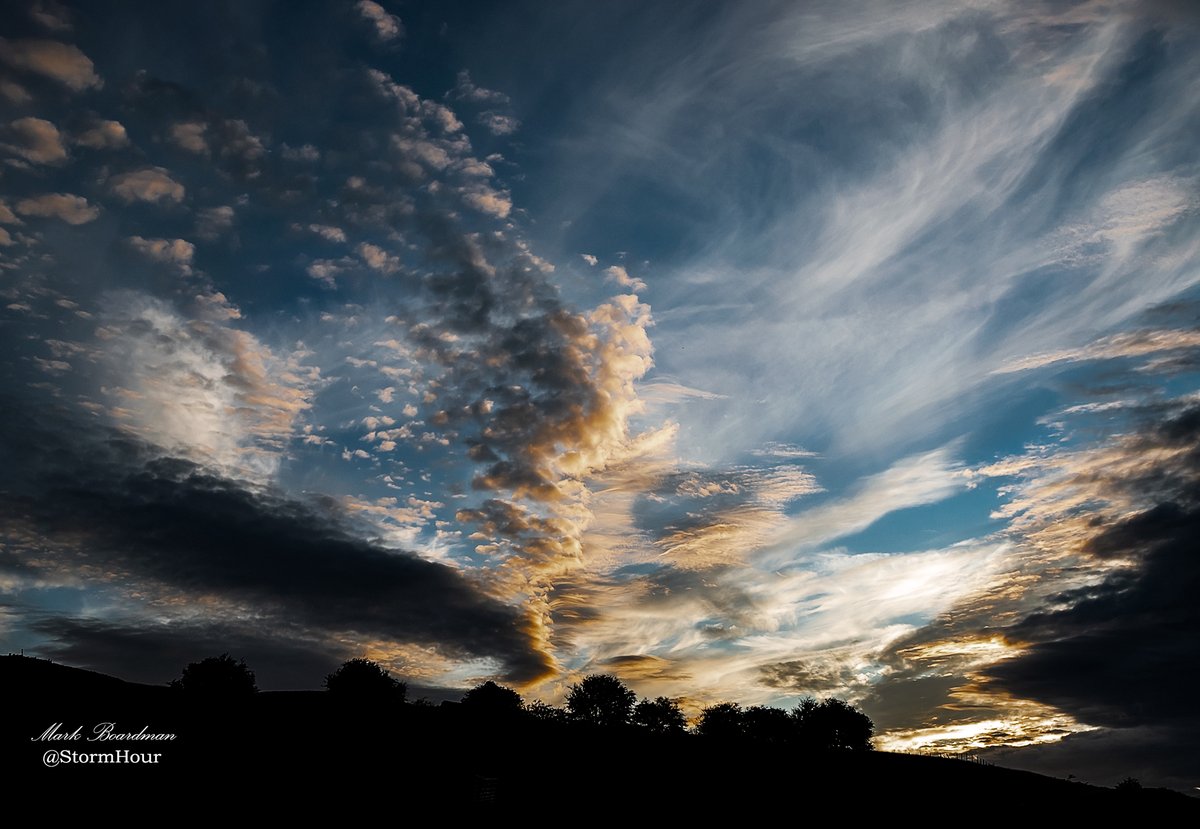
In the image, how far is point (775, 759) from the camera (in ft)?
268

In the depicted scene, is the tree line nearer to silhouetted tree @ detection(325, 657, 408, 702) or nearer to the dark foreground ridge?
silhouetted tree @ detection(325, 657, 408, 702)

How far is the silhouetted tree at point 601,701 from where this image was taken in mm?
156625

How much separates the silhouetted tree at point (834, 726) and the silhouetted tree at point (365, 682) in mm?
95419

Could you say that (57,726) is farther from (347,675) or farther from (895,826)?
(347,675)

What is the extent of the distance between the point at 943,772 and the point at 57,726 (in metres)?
102

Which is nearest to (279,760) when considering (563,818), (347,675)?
(563,818)

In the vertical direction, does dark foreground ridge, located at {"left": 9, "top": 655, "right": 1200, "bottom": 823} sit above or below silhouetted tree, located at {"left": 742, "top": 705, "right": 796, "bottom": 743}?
below

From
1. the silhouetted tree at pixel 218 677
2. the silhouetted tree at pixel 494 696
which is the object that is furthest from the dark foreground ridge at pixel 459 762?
the silhouetted tree at pixel 494 696

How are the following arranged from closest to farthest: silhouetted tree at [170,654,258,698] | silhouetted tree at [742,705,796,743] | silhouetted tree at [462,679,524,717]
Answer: silhouetted tree at [170,654,258,698], silhouetted tree at [462,679,524,717], silhouetted tree at [742,705,796,743]

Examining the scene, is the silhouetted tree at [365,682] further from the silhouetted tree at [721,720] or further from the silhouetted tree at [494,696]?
the silhouetted tree at [721,720]

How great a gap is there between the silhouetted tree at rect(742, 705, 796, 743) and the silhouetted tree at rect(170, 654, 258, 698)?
112 meters

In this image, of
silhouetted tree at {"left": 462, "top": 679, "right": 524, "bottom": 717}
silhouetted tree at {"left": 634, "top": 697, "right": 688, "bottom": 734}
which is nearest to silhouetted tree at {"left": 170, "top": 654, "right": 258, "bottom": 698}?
silhouetted tree at {"left": 462, "top": 679, "right": 524, "bottom": 717}

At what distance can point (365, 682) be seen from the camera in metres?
121

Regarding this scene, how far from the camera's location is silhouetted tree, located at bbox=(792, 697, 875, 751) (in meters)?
155
